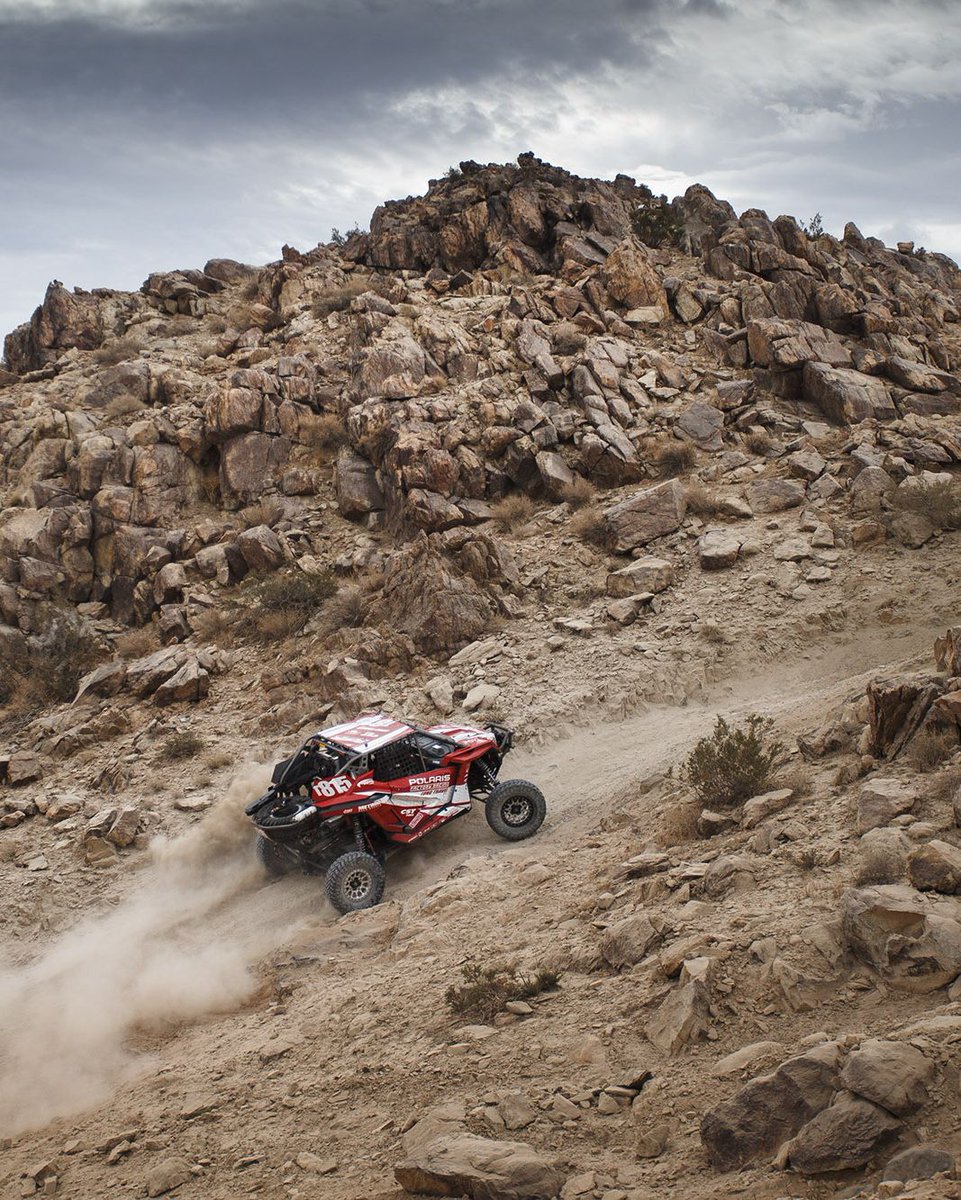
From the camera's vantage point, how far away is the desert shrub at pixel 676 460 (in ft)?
72.0

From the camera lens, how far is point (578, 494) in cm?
2136

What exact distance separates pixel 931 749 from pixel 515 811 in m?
5.57

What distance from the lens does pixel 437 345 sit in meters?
26.5

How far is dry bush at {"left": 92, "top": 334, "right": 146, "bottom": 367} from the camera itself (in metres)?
29.3

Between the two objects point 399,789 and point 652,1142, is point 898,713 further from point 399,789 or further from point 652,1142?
point 399,789

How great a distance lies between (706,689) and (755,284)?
19.4m

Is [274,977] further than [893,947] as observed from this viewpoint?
Yes

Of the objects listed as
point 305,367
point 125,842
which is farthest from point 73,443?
point 125,842

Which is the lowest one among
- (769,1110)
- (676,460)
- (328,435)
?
(769,1110)

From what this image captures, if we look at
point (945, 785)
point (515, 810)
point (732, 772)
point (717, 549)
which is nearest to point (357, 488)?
point (717, 549)

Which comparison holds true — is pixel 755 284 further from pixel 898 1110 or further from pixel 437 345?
pixel 898 1110

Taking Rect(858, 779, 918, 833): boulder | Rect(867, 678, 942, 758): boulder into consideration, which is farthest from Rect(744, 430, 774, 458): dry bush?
Rect(858, 779, 918, 833): boulder

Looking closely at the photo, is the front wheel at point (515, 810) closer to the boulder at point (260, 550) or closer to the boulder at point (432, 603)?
the boulder at point (432, 603)

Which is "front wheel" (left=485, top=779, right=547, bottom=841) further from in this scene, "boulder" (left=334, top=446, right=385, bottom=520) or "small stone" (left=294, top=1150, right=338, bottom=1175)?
"boulder" (left=334, top=446, right=385, bottom=520)
